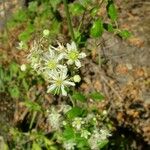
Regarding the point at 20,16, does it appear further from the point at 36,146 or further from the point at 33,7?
the point at 36,146

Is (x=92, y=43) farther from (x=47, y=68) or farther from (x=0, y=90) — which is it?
(x=47, y=68)

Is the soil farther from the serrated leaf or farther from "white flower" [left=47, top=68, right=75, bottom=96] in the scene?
"white flower" [left=47, top=68, right=75, bottom=96]

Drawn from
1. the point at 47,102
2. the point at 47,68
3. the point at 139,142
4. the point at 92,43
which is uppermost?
the point at 47,68

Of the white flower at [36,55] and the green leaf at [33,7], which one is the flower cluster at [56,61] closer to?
the white flower at [36,55]

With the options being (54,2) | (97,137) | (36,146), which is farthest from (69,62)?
(54,2)

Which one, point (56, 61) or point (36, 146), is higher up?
point (56, 61)

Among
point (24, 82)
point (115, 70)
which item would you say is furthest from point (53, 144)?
point (115, 70)

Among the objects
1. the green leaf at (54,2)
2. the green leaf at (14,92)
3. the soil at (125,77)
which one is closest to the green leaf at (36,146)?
the soil at (125,77)

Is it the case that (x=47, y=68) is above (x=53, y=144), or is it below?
above
